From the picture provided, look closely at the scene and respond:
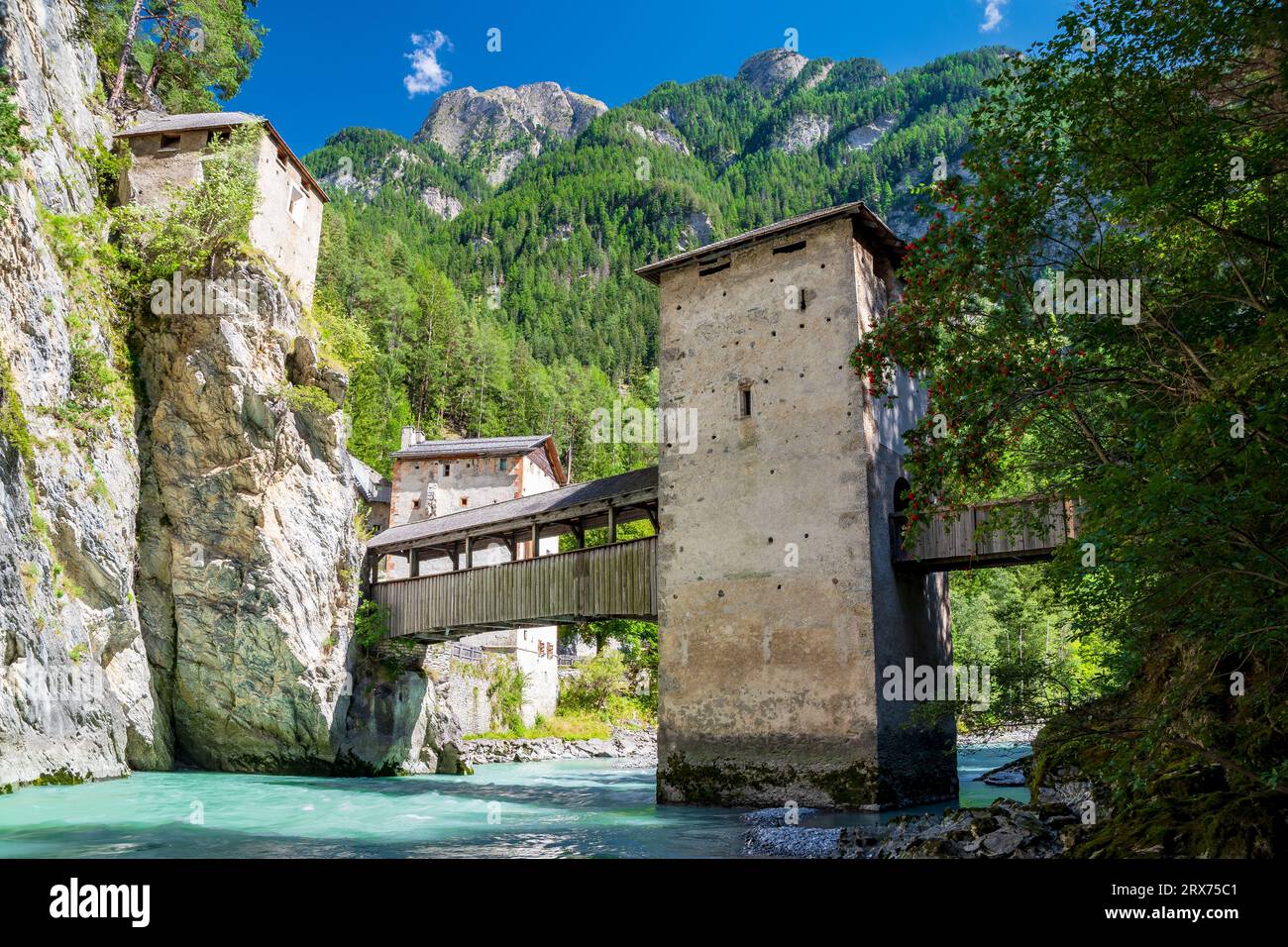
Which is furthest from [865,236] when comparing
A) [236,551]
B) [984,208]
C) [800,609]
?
[236,551]

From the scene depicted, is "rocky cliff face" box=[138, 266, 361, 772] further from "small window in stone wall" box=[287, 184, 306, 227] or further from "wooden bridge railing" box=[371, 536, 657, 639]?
"small window in stone wall" box=[287, 184, 306, 227]

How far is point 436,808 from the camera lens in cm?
1462

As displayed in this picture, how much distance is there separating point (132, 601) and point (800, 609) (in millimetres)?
13358

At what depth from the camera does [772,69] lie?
17400 cm

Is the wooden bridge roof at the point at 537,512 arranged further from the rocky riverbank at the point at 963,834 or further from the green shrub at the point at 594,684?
the green shrub at the point at 594,684

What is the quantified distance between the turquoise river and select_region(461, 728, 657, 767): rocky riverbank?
9730 millimetres

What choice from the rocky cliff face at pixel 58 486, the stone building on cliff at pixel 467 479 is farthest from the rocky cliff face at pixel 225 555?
the stone building on cliff at pixel 467 479

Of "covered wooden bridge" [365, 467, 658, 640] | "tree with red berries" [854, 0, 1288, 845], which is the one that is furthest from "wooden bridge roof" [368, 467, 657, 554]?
"tree with red berries" [854, 0, 1288, 845]

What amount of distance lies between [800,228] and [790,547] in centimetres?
574

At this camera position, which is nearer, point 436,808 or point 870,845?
point 870,845

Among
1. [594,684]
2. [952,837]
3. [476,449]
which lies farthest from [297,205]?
[952,837]

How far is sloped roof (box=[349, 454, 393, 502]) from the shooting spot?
3741 centimetres
